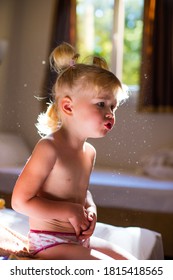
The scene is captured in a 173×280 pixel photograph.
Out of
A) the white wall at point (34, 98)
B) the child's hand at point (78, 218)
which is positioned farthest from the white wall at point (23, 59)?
the child's hand at point (78, 218)

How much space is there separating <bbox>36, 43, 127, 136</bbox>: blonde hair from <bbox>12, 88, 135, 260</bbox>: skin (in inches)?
0.4

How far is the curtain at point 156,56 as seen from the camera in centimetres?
58

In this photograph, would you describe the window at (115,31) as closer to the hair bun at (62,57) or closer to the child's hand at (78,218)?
the hair bun at (62,57)

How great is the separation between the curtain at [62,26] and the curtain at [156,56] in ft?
0.35

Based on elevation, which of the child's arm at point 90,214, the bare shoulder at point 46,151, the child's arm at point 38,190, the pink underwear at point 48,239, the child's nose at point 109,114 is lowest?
the pink underwear at point 48,239

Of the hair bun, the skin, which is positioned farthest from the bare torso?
the hair bun

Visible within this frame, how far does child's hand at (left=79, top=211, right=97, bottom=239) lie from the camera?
548 mm

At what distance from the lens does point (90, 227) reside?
0.56 m

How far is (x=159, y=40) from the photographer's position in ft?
1.98

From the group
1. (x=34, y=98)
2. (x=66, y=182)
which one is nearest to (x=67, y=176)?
(x=66, y=182)

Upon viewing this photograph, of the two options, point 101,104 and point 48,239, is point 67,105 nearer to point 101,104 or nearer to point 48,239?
point 101,104

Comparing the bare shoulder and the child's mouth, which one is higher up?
the child's mouth

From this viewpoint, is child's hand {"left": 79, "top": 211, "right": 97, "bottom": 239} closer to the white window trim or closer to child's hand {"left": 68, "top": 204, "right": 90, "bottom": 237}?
child's hand {"left": 68, "top": 204, "right": 90, "bottom": 237}
